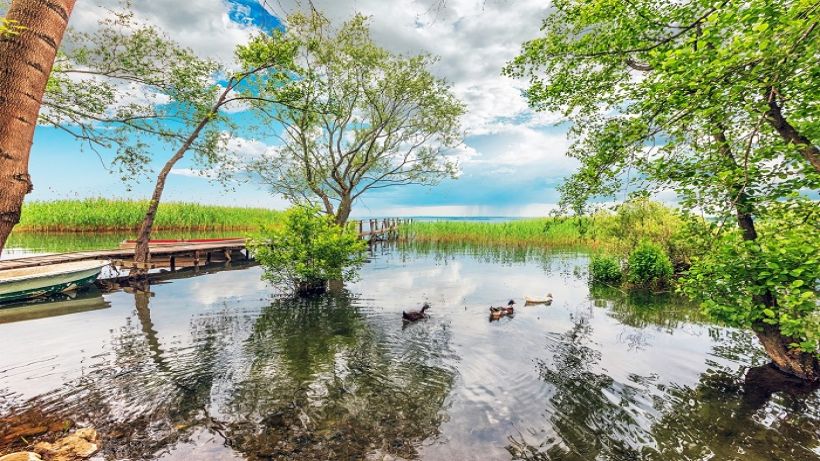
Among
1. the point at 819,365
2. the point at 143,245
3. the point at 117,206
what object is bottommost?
the point at 819,365

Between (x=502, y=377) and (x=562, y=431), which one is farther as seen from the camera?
(x=502, y=377)

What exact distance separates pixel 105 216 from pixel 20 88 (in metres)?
40.8

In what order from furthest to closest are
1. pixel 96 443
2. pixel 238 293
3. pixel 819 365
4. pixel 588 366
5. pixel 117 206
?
pixel 117 206
pixel 238 293
pixel 588 366
pixel 819 365
pixel 96 443

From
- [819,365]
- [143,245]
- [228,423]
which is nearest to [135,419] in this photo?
[228,423]

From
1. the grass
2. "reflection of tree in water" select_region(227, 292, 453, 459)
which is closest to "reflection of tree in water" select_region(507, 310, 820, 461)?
"reflection of tree in water" select_region(227, 292, 453, 459)

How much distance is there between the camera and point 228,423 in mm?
5086

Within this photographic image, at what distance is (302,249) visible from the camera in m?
12.6

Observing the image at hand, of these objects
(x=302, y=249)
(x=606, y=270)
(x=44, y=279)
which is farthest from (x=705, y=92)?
(x=44, y=279)

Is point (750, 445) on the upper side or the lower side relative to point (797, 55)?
lower

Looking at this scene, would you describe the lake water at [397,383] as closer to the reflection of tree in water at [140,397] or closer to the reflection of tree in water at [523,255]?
the reflection of tree in water at [140,397]

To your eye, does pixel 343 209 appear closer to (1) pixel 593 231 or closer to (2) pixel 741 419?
(1) pixel 593 231

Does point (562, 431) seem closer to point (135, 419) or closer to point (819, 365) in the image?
point (819, 365)

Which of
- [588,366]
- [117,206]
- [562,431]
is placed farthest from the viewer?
[117,206]

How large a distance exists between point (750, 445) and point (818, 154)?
4.64 m
